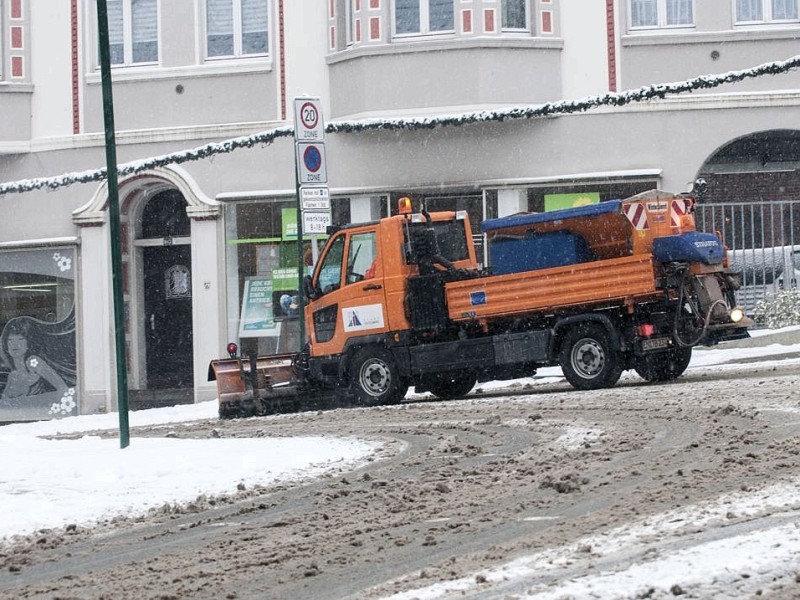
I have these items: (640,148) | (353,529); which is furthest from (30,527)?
(640,148)

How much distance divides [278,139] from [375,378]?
21.2 feet

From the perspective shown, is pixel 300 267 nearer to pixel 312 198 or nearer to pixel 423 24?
pixel 312 198

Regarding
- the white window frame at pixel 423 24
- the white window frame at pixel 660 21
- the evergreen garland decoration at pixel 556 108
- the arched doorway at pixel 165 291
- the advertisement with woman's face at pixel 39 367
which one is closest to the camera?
the evergreen garland decoration at pixel 556 108

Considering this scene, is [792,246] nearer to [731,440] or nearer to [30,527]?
[731,440]

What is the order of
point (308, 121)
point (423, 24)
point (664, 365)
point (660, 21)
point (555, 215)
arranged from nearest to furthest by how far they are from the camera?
point (555, 215), point (664, 365), point (308, 121), point (660, 21), point (423, 24)

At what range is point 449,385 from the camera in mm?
19562

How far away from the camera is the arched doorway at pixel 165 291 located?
25766mm

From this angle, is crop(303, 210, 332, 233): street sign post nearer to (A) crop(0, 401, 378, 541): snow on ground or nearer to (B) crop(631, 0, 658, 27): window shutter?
(A) crop(0, 401, 378, 541): snow on ground

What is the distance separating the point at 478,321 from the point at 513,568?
11.5 meters

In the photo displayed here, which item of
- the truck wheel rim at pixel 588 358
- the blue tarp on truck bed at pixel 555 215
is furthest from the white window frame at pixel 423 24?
A: the truck wheel rim at pixel 588 358

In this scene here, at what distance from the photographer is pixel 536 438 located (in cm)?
1241

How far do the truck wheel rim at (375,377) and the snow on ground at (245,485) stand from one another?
2963 mm

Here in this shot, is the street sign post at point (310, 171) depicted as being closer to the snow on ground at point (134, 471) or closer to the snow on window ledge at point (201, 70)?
the snow on ground at point (134, 471)

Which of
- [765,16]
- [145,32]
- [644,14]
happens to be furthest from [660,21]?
[145,32]
